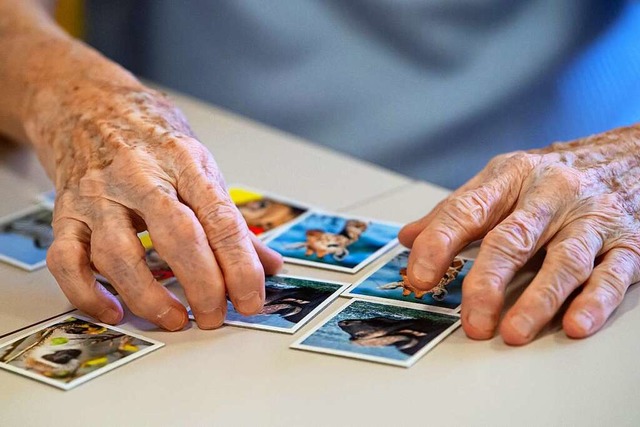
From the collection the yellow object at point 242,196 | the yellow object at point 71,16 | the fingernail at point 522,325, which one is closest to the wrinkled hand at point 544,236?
the fingernail at point 522,325

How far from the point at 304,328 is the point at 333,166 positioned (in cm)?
59

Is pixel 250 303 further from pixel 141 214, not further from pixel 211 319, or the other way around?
pixel 141 214

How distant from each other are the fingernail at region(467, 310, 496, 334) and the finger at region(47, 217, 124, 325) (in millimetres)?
405

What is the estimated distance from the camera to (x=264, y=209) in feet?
4.49

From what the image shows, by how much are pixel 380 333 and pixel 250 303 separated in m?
0.15

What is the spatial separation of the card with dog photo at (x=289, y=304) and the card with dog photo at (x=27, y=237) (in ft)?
1.05

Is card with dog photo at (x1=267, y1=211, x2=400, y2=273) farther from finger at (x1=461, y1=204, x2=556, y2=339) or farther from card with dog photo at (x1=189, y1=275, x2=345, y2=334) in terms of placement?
finger at (x1=461, y1=204, x2=556, y2=339)

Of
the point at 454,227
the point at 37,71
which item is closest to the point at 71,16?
the point at 37,71

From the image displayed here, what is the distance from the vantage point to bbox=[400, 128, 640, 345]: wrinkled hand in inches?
36.9

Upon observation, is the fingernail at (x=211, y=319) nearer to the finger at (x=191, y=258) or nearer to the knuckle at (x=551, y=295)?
the finger at (x=191, y=258)

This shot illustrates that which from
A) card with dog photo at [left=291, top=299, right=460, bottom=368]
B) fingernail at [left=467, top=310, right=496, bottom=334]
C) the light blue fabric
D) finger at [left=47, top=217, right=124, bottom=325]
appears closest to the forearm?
finger at [left=47, top=217, right=124, bottom=325]

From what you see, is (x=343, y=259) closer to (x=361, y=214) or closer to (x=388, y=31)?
(x=361, y=214)

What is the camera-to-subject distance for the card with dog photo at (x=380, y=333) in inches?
36.6

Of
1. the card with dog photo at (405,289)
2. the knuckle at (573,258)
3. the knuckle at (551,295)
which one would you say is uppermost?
the knuckle at (573,258)
